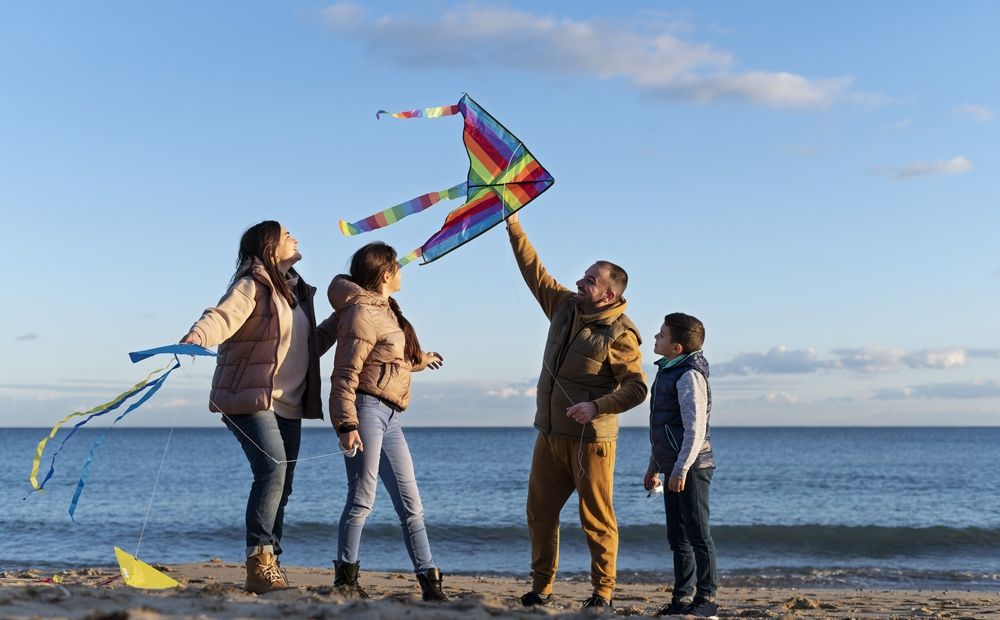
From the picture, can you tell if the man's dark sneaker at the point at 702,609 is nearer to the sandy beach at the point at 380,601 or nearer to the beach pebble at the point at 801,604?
the sandy beach at the point at 380,601

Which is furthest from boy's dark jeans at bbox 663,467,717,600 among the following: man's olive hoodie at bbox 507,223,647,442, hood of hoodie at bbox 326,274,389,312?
hood of hoodie at bbox 326,274,389,312

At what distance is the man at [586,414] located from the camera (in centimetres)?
512

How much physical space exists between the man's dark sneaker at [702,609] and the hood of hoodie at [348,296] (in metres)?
2.25

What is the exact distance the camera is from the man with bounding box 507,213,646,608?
202 inches

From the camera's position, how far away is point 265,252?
4.84 metres

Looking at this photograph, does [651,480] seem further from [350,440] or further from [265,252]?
[265,252]

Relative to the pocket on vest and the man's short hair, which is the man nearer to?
the man's short hair

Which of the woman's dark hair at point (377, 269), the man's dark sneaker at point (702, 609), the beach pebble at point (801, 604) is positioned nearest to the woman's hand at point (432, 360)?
the woman's dark hair at point (377, 269)

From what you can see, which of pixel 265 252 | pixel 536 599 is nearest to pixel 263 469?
pixel 265 252

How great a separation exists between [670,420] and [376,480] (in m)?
1.58

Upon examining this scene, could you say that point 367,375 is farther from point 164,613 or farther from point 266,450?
point 164,613

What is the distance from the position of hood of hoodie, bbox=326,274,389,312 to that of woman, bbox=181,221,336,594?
7.7 inches

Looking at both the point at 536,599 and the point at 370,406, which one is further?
the point at 536,599

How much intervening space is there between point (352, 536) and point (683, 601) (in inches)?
70.6
